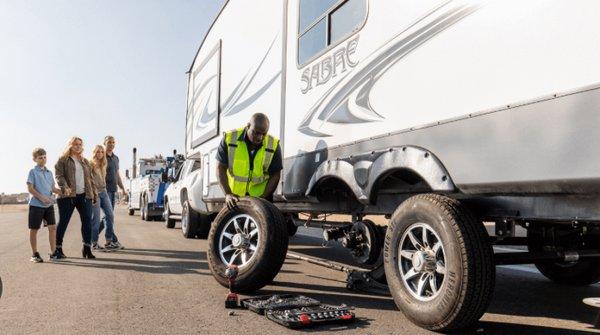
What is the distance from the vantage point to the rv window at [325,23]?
418cm

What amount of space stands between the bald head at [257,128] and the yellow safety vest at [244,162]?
3.4 inches

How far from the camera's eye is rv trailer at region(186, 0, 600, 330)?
8.41 ft

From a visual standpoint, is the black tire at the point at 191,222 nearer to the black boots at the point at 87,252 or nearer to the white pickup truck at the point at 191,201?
the white pickup truck at the point at 191,201

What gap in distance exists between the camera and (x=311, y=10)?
4879mm

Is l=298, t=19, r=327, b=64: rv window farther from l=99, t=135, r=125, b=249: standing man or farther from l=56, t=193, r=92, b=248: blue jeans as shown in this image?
l=99, t=135, r=125, b=249: standing man

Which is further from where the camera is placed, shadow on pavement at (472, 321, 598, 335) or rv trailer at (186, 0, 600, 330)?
shadow on pavement at (472, 321, 598, 335)

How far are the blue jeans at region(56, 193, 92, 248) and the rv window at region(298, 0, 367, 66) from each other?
13.2 feet

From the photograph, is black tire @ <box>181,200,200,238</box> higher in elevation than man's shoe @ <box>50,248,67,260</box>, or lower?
higher

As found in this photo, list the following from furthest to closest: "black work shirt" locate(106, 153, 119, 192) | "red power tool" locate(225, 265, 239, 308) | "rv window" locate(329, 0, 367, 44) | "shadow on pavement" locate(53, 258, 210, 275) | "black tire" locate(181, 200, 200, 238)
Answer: "black tire" locate(181, 200, 200, 238) < "black work shirt" locate(106, 153, 119, 192) < "shadow on pavement" locate(53, 258, 210, 275) < "rv window" locate(329, 0, 367, 44) < "red power tool" locate(225, 265, 239, 308)

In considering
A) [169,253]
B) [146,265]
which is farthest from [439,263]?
[169,253]

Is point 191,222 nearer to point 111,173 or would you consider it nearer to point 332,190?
point 111,173

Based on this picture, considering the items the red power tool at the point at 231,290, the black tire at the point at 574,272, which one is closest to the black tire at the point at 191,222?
the red power tool at the point at 231,290

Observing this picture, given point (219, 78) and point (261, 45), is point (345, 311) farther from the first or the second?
point (219, 78)

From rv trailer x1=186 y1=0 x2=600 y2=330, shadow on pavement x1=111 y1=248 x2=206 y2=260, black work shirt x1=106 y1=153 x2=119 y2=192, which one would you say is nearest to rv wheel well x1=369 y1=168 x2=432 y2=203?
rv trailer x1=186 y1=0 x2=600 y2=330
